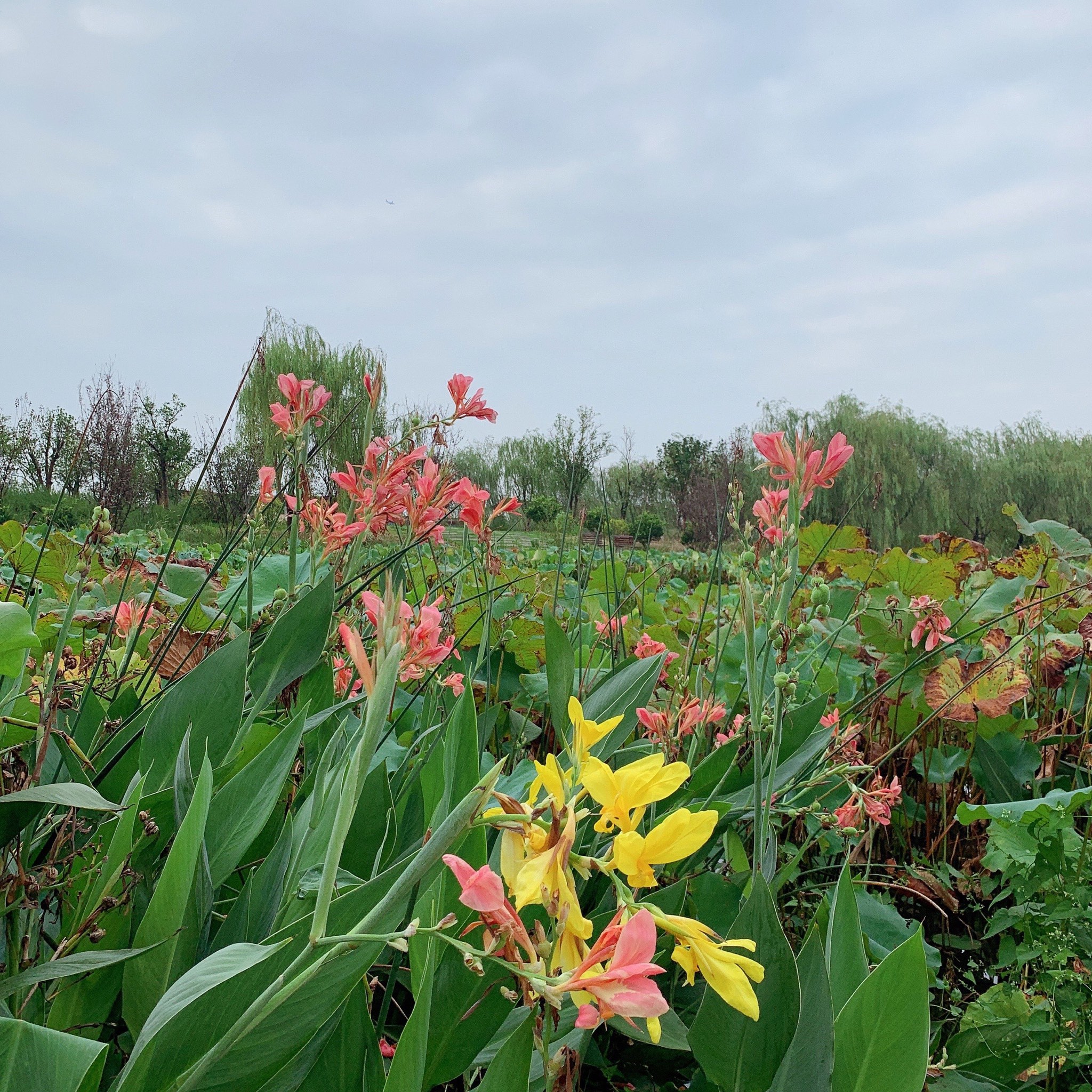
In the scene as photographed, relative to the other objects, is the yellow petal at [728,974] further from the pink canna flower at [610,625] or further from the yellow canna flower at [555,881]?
the pink canna flower at [610,625]

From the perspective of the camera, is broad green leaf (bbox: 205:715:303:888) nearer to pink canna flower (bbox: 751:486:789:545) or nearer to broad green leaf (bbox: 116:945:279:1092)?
broad green leaf (bbox: 116:945:279:1092)

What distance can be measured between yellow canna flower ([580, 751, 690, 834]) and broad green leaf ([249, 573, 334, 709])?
0.54m

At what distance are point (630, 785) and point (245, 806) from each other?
0.44m

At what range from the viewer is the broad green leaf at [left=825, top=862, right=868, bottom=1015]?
0.64 metres

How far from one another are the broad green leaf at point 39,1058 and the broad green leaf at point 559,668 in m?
0.60

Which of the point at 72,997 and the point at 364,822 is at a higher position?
the point at 364,822

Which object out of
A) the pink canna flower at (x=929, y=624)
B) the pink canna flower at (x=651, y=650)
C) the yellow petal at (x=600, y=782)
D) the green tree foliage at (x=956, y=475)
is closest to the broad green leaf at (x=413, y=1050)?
the yellow petal at (x=600, y=782)

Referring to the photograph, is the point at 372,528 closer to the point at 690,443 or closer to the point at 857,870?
Result: the point at 857,870

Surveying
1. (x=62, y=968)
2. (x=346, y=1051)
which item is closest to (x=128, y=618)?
(x=62, y=968)

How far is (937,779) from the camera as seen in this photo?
161 cm

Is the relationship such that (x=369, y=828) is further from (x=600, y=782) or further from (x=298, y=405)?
(x=298, y=405)

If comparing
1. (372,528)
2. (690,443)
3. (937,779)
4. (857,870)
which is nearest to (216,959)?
(372,528)

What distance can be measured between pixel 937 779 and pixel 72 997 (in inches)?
59.1

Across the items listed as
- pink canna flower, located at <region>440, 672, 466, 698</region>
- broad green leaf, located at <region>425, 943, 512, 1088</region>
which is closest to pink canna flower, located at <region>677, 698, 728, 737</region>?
pink canna flower, located at <region>440, 672, 466, 698</region>
